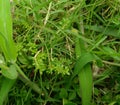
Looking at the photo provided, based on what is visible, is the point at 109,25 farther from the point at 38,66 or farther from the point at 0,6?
the point at 0,6

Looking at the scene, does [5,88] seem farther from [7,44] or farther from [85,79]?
[85,79]

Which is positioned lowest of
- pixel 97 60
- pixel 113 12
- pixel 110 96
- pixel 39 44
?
pixel 110 96

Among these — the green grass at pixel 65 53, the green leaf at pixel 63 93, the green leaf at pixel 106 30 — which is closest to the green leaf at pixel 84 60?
the green grass at pixel 65 53

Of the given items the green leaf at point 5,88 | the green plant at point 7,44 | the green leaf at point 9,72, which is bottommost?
the green leaf at point 5,88

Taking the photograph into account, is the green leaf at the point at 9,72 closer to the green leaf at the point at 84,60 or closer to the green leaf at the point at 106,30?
the green leaf at the point at 84,60

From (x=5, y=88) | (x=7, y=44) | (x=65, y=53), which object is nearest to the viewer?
(x=7, y=44)

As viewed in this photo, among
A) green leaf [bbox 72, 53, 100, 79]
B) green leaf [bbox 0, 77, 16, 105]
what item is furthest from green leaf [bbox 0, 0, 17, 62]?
green leaf [bbox 72, 53, 100, 79]

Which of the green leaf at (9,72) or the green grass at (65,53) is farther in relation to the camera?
the green grass at (65,53)

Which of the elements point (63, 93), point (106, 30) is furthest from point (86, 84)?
point (106, 30)

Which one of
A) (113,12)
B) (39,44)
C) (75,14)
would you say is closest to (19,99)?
(39,44)
